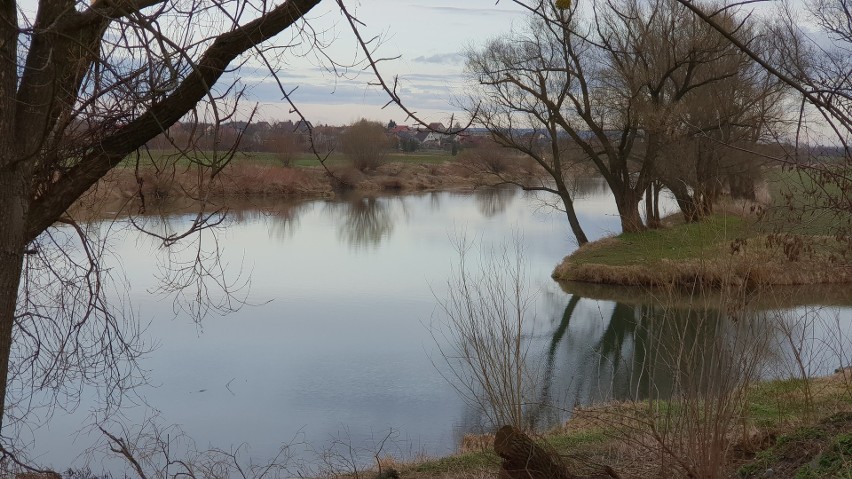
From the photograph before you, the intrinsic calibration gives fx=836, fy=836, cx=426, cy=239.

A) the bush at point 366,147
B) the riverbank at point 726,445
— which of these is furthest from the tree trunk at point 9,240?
the bush at point 366,147

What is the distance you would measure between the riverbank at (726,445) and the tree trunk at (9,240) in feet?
7.96

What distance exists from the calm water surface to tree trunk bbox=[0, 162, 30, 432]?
2.78 meters

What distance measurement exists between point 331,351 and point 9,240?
9.06 metres

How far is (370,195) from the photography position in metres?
36.1

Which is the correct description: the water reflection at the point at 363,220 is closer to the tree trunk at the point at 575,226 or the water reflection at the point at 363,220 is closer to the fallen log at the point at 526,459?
the tree trunk at the point at 575,226

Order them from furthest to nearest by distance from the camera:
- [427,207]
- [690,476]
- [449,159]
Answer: [449,159] → [427,207] → [690,476]

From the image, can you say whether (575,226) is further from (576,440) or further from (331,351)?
(576,440)

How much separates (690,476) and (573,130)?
18.8 m

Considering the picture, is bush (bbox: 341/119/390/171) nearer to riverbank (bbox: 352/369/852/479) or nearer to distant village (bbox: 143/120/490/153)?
riverbank (bbox: 352/369/852/479)

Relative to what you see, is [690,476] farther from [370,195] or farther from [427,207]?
[370,195]

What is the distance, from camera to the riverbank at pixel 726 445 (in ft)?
11.2

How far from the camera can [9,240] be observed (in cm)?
326

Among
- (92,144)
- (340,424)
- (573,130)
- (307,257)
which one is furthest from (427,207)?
(92,144)

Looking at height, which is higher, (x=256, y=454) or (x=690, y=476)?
(x=690, y=476)
